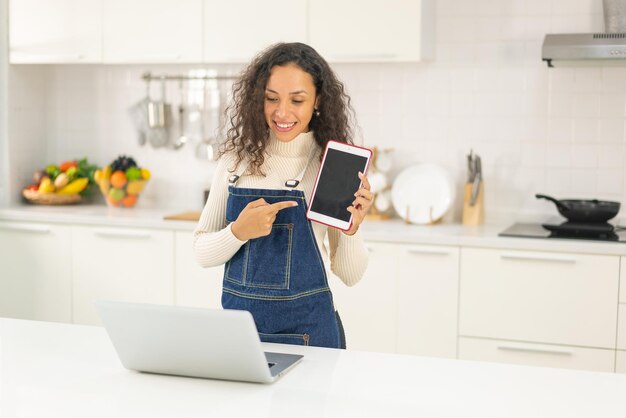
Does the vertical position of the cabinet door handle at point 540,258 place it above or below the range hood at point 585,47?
below

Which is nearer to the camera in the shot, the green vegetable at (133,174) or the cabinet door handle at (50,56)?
the cabinet door handle at (50,56)

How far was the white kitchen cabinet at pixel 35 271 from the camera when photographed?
4.21 m

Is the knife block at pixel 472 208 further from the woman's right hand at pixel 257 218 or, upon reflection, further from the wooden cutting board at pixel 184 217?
the woman's right hand at pixel 257 218

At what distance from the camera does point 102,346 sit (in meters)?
2.00

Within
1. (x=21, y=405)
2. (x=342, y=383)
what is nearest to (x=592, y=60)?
(x=342, y=383)

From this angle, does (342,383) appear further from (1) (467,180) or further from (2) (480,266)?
(1) (467,180)

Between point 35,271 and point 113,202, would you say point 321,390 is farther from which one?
point 113,202

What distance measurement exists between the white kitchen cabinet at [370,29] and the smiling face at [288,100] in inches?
64.1

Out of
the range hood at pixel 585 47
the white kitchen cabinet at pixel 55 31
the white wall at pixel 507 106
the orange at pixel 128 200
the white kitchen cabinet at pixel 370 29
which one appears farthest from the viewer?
the orange at pixel 128 200

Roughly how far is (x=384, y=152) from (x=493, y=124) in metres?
0.52

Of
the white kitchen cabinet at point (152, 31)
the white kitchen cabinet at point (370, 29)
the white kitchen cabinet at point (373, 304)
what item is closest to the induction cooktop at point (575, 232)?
the white kitchen cabinet at point (373, 304)

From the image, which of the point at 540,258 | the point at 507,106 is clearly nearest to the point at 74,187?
the point at 507,106

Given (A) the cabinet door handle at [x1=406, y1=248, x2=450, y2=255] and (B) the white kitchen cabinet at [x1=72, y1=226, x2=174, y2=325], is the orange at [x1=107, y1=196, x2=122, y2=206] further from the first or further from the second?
(A) the cabinet door handle at [x1=406, y1=248, x2=450, y2=255]

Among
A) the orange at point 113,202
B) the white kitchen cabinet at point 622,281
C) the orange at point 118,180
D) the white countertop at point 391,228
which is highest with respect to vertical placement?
the orange at point 118,180
